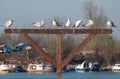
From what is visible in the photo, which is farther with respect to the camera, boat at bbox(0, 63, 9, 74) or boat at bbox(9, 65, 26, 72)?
boat at bbox(9, 65, 26, 72)

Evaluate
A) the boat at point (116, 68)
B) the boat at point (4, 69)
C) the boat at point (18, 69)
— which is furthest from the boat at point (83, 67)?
the boat at point (4, 69)

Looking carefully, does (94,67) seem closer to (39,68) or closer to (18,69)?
(39,68)

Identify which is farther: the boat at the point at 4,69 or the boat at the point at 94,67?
the boat at the point at 94,67

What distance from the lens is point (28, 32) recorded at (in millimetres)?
38375

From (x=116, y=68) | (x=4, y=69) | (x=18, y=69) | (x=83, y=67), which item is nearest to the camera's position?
(x=116, y=68)

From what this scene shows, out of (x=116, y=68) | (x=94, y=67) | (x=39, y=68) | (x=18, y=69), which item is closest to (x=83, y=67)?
(x=94, y=67)

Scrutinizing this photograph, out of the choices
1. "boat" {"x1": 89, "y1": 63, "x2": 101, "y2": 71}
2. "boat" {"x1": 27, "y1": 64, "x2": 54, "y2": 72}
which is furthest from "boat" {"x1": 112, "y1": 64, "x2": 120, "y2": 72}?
"boat" {"x1": 27, "y1": 64, "x2": 54, "y2": 72}

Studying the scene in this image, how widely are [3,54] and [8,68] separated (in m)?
21.1

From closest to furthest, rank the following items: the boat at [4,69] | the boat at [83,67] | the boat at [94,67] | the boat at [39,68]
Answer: the boat at [4,69] < the boat at [39,68] < the boat at [94,67] < the boat at [83,67]

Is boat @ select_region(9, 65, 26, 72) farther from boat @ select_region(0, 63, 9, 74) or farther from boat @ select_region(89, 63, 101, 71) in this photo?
boat @ select_region(89, 63, 101, 71)

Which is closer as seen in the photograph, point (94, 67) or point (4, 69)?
point (4, 69)

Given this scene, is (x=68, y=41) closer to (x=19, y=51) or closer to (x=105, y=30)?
(x=19, y=51)

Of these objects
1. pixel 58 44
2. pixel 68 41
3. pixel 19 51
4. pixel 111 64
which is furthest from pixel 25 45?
pixel 58 44

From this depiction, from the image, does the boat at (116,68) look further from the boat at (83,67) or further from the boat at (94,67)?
the boat at (83,67)
